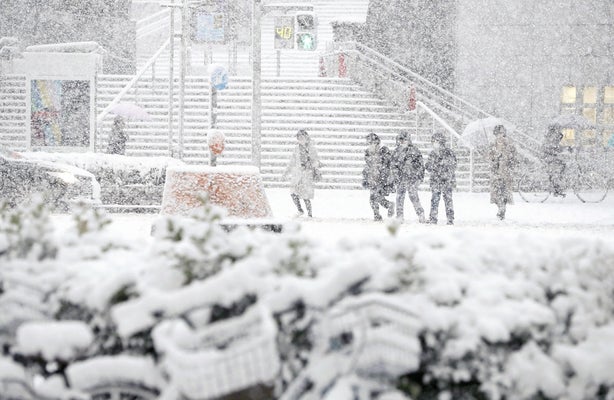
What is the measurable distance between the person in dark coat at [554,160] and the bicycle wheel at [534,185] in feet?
5.00

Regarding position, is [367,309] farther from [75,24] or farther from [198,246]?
[75,24]

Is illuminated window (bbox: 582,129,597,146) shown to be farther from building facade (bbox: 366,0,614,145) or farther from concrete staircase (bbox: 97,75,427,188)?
concrete staircase (bbox: 97,75,427,188)

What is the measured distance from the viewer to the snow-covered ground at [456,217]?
53.0 feet

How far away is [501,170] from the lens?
1923 cm

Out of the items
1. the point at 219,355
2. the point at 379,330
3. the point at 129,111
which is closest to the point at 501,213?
the point at 129,111

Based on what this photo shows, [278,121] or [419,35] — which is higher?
[419,35]

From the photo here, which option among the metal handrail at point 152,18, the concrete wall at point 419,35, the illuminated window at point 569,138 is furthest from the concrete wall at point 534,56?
the metal handrail at point 152,18

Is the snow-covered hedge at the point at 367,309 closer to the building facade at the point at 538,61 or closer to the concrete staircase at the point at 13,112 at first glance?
the concrete staircase at the point at 13,112

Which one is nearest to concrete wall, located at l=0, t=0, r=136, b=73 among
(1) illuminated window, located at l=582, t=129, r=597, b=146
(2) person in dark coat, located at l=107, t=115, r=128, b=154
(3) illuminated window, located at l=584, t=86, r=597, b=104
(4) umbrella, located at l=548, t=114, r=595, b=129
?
(2) person in dark coat, located at l=107, t=115, r=128, b=154

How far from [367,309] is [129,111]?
23.9 meters

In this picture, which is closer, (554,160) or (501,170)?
(501,170)

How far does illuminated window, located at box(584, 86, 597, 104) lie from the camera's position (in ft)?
107

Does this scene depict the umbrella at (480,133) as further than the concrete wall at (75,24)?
No

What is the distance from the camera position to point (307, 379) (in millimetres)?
2895
